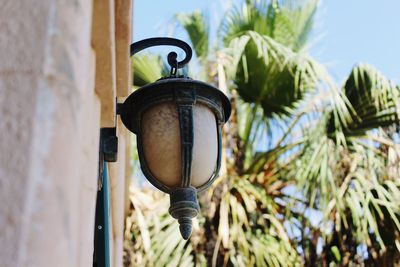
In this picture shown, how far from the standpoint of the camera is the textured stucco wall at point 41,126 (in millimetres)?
1542

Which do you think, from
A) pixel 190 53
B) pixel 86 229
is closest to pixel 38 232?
pixel 86 229

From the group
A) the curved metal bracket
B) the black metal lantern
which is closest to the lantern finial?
the black metal lantern

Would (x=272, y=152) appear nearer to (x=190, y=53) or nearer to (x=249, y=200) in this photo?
(x=249, y=200)

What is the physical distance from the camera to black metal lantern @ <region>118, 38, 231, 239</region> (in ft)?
8.70

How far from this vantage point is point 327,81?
7344 mm

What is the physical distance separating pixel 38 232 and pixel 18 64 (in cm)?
36

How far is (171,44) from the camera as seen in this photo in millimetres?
3268

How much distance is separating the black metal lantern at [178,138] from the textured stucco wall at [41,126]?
84 cm

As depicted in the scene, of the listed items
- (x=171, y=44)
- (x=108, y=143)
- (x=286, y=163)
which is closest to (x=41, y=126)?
(x=108, y=143)

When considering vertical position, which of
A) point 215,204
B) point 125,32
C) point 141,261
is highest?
point 125,32

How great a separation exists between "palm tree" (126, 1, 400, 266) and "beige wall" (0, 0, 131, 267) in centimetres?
480

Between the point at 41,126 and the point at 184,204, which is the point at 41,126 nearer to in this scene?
the point at 41,126

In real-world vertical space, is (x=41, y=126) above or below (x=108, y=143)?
below

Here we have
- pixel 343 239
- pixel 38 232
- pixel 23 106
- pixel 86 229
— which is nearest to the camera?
pixel 38 232
